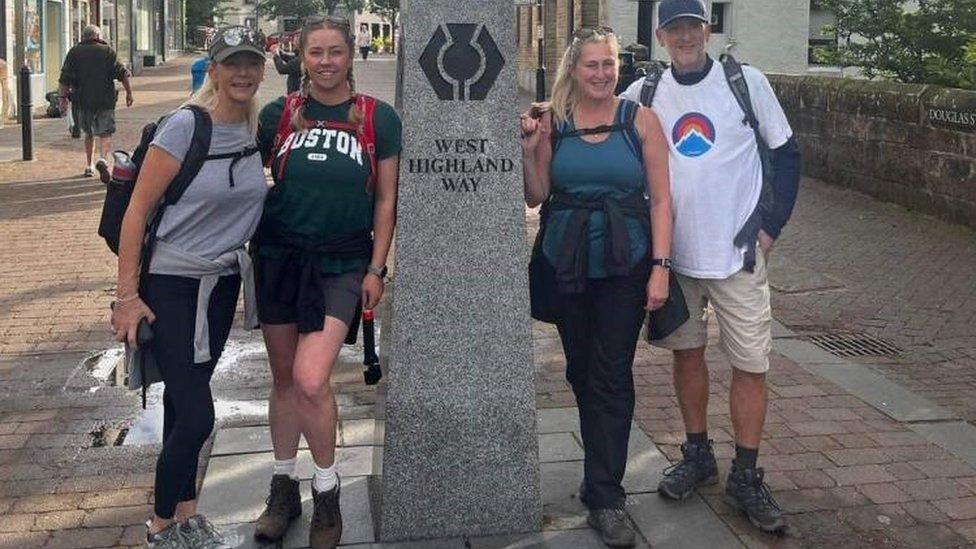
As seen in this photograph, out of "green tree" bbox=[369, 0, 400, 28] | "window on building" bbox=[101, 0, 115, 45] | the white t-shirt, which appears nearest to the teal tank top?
the white t-shirt

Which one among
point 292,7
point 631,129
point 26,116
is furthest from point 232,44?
point 292,7

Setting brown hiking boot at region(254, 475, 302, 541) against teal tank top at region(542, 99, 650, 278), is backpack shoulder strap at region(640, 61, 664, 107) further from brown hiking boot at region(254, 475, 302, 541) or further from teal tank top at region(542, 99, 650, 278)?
brown hiking boot at region(254, 475, 302, 541)

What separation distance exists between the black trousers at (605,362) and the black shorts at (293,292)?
0.81 metres

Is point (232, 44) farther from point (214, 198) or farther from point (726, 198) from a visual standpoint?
point (726, 198)

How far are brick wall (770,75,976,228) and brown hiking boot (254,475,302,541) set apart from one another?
27.2 ft

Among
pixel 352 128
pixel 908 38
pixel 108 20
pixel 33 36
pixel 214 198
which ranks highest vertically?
pixel 108 20

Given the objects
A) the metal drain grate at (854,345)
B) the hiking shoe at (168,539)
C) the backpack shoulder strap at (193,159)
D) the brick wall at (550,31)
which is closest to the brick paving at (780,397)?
the metal drain grate at (854,345)

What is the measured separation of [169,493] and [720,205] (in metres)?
2.19

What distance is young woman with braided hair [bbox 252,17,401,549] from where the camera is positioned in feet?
12.8

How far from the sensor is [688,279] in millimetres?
4504

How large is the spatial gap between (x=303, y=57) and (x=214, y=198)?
562 millimetres

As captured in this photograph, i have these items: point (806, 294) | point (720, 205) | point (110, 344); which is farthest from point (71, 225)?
point (720, 205)

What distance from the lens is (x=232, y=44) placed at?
12.7ft

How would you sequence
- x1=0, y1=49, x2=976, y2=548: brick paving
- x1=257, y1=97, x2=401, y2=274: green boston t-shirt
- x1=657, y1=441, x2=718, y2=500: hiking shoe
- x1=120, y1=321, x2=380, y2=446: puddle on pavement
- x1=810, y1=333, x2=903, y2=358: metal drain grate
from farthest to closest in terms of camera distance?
1. x1=810, y1=333, x2=903, y2=358: metal drain grate
2. x1=120, y1=321, x2=380, y2=446: puddle on pavement
3. x1=657, y1=441, x2=718, y2=500: hiking shoe
4. x1=0, y1=49, x2=976, y2=548: brick paving
5. x1=257, y1=97, x2=401, y2=274: green boston t-shirt
